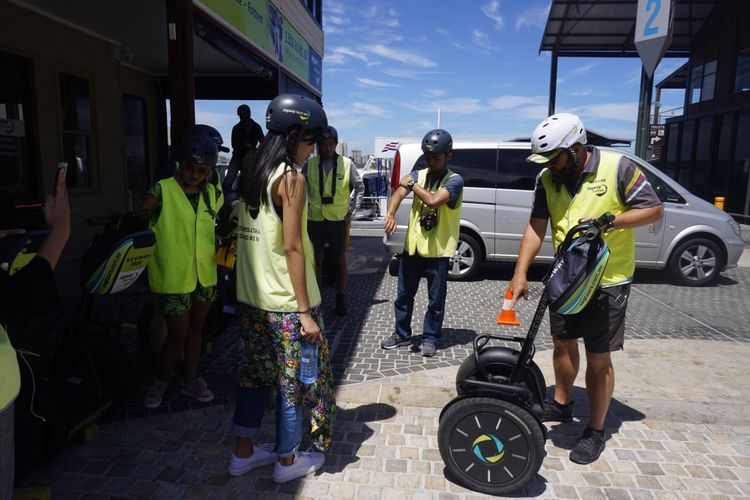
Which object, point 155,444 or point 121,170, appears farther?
point 121,170

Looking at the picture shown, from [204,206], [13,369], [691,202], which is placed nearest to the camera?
[13,369]

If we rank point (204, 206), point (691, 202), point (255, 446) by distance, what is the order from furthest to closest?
point (691, 202) → point (204, 206) → point (255, 446)

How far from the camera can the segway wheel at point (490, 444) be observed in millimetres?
2574

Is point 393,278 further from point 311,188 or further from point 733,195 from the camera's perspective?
point 733,195

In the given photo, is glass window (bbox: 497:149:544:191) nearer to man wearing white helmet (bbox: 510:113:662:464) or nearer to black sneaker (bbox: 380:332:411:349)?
black sneaker (bbox: 380:332:411:349)

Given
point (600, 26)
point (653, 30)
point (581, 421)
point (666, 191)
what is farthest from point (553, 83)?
point (581, 421)

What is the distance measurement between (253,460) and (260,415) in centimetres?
29

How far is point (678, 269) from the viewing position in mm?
7805

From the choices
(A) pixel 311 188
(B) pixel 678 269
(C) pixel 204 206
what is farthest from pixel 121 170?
(B) pixel 678 269

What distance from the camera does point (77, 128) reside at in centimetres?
757

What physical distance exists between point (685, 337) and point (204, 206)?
482 centimetres

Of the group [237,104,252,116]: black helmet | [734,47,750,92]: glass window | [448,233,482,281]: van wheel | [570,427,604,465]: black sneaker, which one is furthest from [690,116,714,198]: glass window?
[570,427,604,465]: black sneaker

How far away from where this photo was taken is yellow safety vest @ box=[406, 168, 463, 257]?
4645 millimetres

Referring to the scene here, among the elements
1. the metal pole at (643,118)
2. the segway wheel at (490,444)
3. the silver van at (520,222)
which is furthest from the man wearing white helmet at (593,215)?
the metal pole at (643,118)
